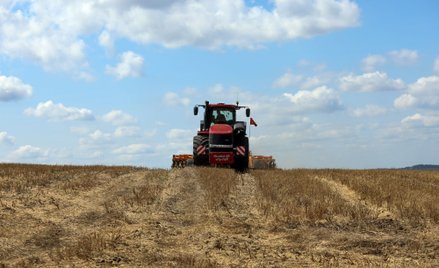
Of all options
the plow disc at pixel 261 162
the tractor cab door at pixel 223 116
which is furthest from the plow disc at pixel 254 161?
the tractor cab door at pixel 223 116

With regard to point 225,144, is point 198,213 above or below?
below

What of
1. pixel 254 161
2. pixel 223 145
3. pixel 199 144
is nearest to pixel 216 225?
pixel 223 145

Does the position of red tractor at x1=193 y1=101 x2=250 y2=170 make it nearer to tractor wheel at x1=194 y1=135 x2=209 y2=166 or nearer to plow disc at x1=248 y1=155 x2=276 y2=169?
tractor wheel at x1=194 y1=135 x2=209 y2=166

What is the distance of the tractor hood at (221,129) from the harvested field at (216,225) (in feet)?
30.1

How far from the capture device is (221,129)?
27.7 metres

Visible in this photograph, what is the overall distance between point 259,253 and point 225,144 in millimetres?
19247

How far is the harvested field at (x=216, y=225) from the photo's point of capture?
26.3 feet

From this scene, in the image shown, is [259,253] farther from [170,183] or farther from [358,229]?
[170,183]

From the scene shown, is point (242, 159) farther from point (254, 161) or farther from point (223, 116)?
point (254, 161)

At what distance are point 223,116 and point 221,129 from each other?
2172mm

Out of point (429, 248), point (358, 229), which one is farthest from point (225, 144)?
point (429, 248)

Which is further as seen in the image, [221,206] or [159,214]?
[221,206]

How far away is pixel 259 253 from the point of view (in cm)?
840

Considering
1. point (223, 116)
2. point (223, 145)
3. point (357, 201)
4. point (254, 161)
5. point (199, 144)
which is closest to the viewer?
point (357, 201)
